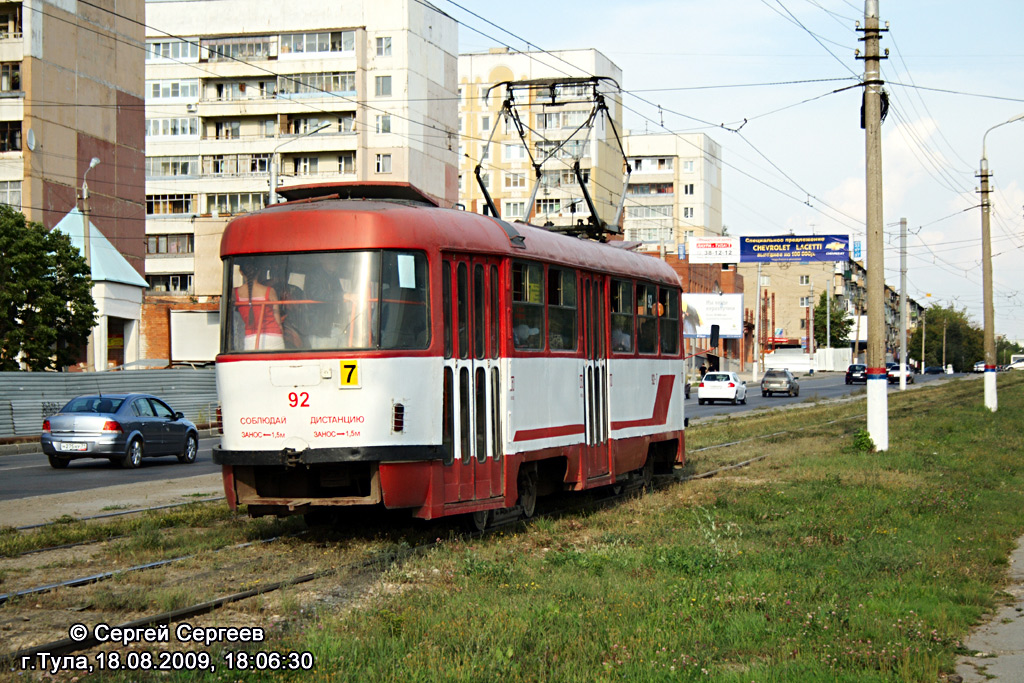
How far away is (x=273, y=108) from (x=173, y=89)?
920 cm

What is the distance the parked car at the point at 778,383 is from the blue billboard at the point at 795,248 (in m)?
8.17

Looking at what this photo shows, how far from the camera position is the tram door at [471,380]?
11211 millimetres

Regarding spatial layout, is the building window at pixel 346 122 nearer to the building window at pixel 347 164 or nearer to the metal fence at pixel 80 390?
the building window at pixel 347 164

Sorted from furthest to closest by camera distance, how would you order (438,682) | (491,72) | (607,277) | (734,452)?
(491,72)
(734,452)
(607,277)
(438,682)

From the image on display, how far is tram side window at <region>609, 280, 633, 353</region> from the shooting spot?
50.2 feet

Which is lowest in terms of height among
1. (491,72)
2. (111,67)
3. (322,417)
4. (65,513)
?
(65,513)

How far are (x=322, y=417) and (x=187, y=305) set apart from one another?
204 ft

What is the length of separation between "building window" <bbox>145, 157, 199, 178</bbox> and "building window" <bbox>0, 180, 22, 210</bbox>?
24.6 metres

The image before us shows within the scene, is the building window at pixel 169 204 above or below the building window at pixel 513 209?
below

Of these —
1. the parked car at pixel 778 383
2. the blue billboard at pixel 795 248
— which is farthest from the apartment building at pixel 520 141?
the parked car at pixel 778 383

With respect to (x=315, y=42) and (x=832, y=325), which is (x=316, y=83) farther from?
(x=832, y=325)

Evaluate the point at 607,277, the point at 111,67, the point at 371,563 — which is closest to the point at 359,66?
the point at 111,67

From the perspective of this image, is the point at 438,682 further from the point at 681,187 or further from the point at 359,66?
the point at 681,187

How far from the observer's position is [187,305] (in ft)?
230
